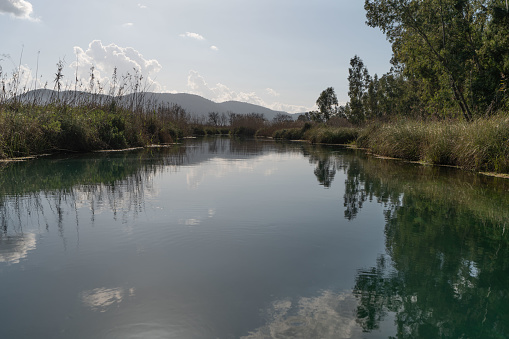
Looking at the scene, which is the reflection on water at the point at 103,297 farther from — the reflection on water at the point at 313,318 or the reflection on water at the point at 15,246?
the reflection on water at the point at 15,246

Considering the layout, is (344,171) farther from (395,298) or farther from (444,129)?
(395,298)

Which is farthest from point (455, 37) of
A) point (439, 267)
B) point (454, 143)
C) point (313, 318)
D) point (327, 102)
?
point (327, 102)

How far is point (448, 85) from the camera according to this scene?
1395 centimetres

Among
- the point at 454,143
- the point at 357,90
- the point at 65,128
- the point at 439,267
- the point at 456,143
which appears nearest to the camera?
the point at 439,267

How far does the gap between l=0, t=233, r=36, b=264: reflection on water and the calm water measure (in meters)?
0.02

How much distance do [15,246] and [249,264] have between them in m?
2.04

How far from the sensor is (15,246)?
3.16 m

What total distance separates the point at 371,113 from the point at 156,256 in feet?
97.7

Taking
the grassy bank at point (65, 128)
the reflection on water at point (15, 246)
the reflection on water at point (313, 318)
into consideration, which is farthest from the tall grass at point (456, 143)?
the grassy bank at point (65, 128)

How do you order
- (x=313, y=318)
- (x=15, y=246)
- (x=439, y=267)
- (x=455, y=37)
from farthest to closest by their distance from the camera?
1. (x=455, y=37)
2. (x=15, y=246)
3. (x=439, y=267)
4. (x=313, y=318)

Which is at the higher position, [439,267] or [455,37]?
[455,37]

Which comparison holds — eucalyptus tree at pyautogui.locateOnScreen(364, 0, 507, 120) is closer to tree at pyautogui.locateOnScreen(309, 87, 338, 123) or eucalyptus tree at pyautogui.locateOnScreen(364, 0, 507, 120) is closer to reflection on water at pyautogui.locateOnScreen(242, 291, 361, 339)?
reflection on water at pyautogui.locateOnScreen(242, 291, 361, 339)

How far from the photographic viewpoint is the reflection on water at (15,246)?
2875 mm

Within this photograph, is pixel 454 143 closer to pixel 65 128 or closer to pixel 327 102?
pixel 65 128
